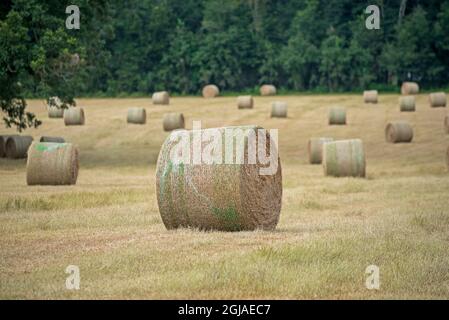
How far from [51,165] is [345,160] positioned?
7.71m

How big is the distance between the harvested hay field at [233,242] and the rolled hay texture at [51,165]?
503 mm

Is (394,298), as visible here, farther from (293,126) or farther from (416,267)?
(293,126)

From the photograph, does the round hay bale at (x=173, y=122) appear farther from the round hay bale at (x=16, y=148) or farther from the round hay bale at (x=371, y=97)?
the round hay bale at (x=371, y=97)

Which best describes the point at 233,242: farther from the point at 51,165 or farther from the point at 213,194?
the point at 51,165

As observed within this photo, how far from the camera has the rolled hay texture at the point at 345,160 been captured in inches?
991

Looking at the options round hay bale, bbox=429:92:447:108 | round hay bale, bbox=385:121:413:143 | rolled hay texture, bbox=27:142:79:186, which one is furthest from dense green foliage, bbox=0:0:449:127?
rolled hay texture, bbox=27:142:79:186

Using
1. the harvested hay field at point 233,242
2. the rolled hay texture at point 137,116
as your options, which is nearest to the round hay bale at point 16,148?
the harvested hay field at point 233,242

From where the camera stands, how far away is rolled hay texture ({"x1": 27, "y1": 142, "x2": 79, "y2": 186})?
22.2 meters

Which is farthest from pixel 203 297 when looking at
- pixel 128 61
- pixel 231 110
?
pixel 128 61

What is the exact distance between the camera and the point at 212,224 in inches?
531

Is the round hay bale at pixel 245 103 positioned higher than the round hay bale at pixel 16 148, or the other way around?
the round hay bale at pixel 16 148

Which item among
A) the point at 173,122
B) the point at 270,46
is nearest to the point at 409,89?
the point at 270,46

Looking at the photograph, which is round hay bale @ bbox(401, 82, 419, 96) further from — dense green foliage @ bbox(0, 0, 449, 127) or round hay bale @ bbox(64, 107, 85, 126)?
round hay bale @ bbox(64, 107, 85, 126)

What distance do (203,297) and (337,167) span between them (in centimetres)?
1636
